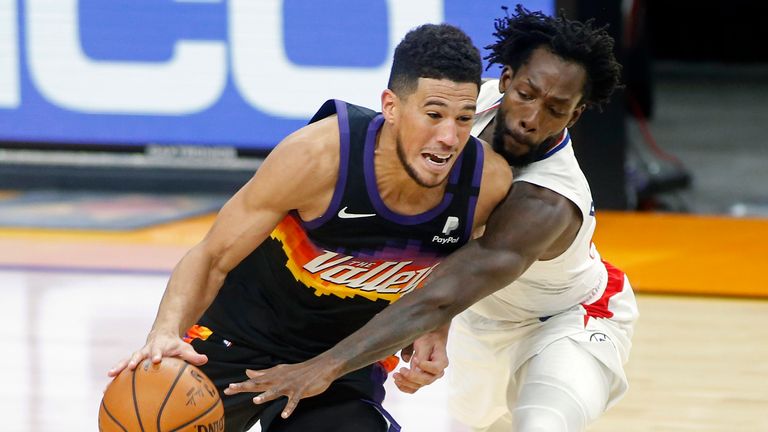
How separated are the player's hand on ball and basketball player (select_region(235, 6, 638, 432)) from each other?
0.59ft

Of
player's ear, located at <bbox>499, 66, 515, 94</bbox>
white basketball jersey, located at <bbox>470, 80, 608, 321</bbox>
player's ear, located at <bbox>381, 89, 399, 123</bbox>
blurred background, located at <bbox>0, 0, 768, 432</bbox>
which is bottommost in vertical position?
blurred background, located at <bbox>0, 0, 768, 432</bbox>

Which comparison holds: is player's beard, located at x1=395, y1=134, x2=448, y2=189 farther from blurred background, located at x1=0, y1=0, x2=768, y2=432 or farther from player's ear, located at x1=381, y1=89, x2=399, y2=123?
blurred background, located at x1=0, y1=0, x2=768, y2=432

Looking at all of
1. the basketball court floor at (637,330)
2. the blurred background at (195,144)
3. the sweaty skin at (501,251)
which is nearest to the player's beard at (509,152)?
the sweaty skin at (501,251)

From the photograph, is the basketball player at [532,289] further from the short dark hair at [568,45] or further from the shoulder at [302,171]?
the shoulder at [302,171]

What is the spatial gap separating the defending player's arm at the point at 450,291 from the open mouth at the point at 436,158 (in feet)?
0.93

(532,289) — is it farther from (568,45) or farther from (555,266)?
(568,45)

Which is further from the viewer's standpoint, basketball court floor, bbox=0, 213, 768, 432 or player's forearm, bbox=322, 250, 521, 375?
basketball court floor, bbox=0, 213, 768, 432

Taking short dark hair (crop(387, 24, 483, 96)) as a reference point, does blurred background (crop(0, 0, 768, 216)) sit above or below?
below

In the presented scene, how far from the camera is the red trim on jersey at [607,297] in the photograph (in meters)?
4.29

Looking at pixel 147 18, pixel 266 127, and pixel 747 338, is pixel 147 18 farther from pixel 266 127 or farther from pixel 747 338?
pixel 747 338

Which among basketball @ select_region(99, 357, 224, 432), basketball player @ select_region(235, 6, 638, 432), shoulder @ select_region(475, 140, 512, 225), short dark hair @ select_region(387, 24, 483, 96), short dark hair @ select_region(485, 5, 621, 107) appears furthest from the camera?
short dark hair @ select_region(485, 5, 621, 107)

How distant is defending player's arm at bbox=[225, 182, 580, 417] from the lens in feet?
11.7

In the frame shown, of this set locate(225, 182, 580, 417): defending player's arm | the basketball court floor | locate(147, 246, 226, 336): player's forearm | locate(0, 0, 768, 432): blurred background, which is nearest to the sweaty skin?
locate(225, 182, 580, 417): defending player's arm

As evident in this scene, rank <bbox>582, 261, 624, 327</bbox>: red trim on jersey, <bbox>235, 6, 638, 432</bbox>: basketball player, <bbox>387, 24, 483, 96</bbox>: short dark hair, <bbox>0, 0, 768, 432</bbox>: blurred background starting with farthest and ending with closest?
<bbox>0, 0, 768, 432</bbox>: blurred background → <bbox>582, 261, 624, 327</bbox>: red trim on jersey → <bbox>235, 6, 638, 432</bbox>: basketball player → <bbox>387, 24, 483, 96</bbox>: short dark hair
